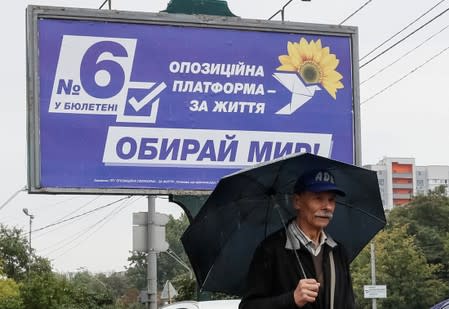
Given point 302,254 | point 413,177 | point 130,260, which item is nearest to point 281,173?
point 302,254

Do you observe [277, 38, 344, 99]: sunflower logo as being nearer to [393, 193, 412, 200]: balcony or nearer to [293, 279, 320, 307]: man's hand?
[293, 279, 320, 307]: man's hand

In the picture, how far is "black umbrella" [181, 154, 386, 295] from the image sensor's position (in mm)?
4473

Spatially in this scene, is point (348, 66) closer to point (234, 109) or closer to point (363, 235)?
point (234, 109)

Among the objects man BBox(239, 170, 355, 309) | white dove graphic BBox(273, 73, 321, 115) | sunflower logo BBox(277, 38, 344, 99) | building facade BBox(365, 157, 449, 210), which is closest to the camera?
man BBox(239, 170, 355, 309)

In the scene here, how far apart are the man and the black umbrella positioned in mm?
289

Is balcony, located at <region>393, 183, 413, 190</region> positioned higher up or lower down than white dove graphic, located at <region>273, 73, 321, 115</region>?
higher up

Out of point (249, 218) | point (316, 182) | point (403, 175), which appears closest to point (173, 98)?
point (249, 218)

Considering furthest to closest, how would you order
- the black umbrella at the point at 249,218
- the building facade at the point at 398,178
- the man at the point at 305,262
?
the building facade at the point at 398,178, the black umbrella at the point at 249,218, the man at the point at 305,262

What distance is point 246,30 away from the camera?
13.9m

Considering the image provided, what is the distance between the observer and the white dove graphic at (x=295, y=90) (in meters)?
14.0

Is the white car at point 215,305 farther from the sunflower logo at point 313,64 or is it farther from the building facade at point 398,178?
the building facade at point 398,178

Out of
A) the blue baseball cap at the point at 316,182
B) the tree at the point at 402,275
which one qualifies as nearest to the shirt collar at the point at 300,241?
the blue baseball cap at the point at 316,182

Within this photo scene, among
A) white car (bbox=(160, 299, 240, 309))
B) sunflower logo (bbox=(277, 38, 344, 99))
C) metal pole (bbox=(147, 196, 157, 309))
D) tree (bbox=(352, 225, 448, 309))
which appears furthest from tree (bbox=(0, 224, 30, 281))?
white car (bbox=(160, 299, 240, 309))

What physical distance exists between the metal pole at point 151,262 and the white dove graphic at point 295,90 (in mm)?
4216
